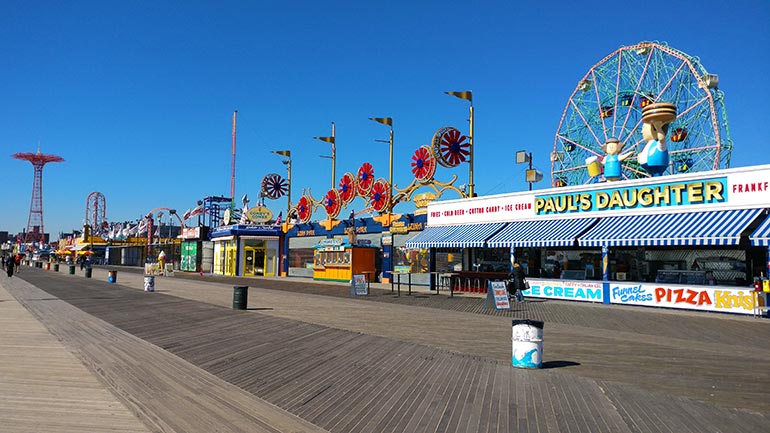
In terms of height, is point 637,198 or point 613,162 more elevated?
point 613,162

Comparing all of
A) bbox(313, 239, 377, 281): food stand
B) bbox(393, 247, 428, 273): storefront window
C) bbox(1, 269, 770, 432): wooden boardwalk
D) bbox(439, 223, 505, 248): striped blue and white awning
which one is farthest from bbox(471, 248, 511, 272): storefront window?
bbox(1, 269, 770, 432): wooden boardwalk

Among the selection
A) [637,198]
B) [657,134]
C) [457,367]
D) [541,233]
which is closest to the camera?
[457,367]

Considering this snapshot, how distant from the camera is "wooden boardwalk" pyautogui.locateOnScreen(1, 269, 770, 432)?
19.8 ft

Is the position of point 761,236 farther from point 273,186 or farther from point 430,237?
point 273,186

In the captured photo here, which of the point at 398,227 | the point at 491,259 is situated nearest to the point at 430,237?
the point at 491,259

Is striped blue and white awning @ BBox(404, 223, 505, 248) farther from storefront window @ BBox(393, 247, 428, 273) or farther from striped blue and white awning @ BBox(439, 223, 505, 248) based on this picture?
storefront window @ BBox(393, 247, 428, 273)

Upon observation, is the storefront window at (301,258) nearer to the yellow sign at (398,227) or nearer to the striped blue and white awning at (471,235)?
the yellow sign at (398,227)

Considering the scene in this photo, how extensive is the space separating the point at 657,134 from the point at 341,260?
21092mm

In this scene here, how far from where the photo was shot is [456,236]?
26969mm

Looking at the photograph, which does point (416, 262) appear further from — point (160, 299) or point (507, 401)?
point (507, 401)

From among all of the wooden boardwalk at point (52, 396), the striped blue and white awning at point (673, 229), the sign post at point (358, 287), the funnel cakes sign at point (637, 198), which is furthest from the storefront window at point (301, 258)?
the wooden boardwalk at point (52, 396)

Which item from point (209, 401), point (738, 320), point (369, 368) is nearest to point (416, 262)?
point (738, 320)

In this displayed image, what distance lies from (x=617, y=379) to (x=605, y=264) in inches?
544

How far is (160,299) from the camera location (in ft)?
70.2
